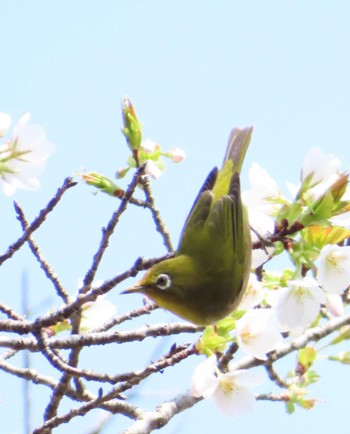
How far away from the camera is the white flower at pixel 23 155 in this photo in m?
3.39

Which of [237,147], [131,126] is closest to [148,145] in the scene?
[131,126]

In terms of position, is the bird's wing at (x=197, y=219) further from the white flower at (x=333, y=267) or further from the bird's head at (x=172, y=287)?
the white flower at (x=333, y=267)

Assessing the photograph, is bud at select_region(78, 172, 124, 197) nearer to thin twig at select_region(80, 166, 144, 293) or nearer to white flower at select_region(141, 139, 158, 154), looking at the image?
white flower at select_region(141, 139, 158, 154)

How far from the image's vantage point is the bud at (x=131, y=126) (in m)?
4.03

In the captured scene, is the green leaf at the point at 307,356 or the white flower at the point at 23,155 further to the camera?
the green leaf at the point at 307,356

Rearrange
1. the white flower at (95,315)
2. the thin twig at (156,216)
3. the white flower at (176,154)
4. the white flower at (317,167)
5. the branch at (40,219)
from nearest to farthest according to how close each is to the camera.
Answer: the branch at (40,219) → the white flower at (317,167) → the white flower at (95,315) → the thin twig at (156,216) → the white flower at (176,154)

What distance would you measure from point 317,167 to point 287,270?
1.64 feet

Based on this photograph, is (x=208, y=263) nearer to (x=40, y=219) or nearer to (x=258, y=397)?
(x=258, y=397)

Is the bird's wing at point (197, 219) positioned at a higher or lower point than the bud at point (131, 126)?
lower

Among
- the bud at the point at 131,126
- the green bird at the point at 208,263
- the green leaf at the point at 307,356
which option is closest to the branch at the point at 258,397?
the green leaf at the point at 307,356

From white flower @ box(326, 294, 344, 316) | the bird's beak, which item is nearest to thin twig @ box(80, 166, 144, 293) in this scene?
the bird's beak

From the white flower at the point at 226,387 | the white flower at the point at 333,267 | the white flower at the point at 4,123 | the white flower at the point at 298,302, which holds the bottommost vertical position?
the white flower at the point at 226,387

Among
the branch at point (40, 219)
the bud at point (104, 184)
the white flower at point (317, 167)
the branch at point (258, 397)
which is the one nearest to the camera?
the branch at point (40, 219)

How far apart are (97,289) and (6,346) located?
0.48m
